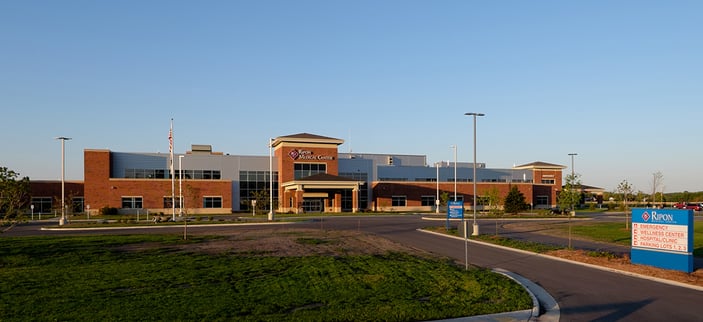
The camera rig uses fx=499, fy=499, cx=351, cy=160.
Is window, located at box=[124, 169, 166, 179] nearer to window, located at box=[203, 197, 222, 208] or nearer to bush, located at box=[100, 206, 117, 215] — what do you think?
bush, located at box=[100, 206, 117, 215]

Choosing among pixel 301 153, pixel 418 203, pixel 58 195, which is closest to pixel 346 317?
pixel 301 153

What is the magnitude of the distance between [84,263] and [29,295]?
21.1 feet

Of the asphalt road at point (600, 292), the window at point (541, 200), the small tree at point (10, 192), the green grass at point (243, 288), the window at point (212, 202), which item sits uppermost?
the small tree at point (10, 192)

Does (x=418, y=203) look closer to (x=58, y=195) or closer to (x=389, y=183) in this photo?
(x=389, y=183)

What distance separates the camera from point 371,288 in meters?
13.9

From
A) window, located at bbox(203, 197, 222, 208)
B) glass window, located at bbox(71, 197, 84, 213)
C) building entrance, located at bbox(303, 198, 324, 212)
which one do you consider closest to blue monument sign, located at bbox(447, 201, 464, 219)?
building entrance, located at bbox(303, 198, 324, 212)

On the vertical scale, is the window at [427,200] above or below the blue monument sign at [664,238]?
below

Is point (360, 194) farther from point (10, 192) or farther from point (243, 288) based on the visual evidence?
point (243, 288)

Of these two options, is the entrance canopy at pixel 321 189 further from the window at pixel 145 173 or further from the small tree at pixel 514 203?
the small tree at pixel 514 203

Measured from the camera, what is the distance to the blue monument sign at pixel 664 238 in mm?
17328

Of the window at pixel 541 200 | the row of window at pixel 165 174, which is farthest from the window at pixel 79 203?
the window at pixel 541 200

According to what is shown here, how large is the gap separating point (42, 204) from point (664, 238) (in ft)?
261

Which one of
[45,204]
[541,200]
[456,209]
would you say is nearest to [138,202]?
[45,204]

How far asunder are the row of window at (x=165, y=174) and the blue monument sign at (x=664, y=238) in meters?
64.3
